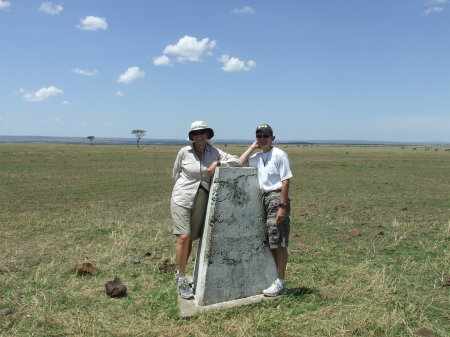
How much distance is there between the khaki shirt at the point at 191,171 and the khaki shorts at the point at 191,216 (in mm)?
79

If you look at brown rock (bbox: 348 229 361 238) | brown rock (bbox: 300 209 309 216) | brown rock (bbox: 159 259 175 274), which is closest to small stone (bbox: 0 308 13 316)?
brown rock (bbox: 159 259 175 274)

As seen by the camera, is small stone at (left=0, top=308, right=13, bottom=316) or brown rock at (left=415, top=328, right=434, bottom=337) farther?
small stone at (left=0, top=308, right=13, bottom=316)

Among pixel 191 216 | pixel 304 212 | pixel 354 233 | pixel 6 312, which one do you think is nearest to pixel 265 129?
pixel 191 216

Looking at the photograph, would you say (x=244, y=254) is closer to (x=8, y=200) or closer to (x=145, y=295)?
(x=145, y=295)

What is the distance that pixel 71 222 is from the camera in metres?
9.92

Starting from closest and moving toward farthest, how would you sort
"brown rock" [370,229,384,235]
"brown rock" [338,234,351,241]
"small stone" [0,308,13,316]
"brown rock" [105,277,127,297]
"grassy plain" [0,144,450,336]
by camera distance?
"grassy plain" [0,144,450,336] < "small stone" [0,308,13,316] < "brown rock" [105,277,127,297] < "brown rock" [338,234,351,241] < "brown rock" [370,229,384,235]

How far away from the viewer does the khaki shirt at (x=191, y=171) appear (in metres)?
5.16

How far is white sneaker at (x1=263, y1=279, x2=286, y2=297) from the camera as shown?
17.1ft

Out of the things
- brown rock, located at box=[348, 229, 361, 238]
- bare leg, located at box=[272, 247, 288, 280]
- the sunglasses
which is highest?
the sunglasses

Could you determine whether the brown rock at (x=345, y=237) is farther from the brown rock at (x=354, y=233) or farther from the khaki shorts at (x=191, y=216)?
the khaki shorts at (x=191, y=216)

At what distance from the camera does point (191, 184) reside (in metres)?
5.19

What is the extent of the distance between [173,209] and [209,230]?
533mm

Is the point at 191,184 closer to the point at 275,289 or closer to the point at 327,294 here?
the point at 275,289

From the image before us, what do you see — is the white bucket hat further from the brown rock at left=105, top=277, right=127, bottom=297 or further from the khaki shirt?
the brown rock at left=105, top=277, right=127, bottom=297
